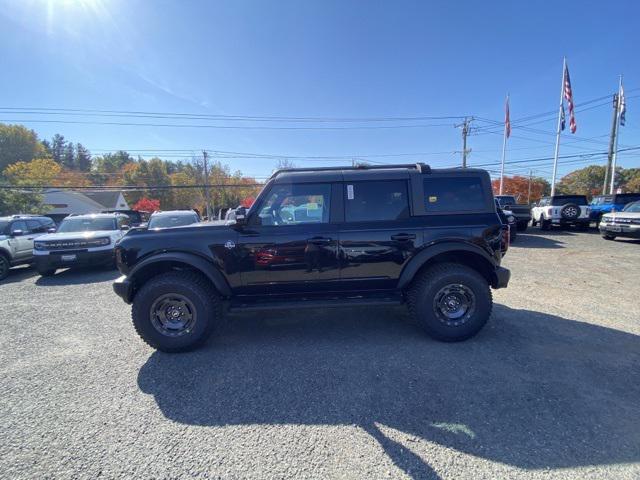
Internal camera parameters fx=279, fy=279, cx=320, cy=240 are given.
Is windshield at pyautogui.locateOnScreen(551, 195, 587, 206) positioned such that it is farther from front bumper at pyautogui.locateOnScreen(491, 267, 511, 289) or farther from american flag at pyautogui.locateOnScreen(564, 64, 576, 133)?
front bumper at pyautogui.locateOnScreen(491, 267, 511, 289)

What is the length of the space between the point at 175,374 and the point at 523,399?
3306mm

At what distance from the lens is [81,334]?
3922 mm

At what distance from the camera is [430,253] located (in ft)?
10.8

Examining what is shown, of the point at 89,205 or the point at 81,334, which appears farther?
the point at 89,205

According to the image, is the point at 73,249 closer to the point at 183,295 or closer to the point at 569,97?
the point at 183,295

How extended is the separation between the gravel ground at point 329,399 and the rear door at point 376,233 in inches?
32.9

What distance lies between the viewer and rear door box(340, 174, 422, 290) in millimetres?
3291

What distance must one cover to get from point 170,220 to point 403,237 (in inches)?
348

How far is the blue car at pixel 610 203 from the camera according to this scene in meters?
14.3

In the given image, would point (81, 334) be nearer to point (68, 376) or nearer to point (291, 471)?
point (68, 376)

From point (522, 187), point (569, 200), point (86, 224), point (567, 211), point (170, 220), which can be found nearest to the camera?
point (86, 224)

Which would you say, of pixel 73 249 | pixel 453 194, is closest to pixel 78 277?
pixel 73 249

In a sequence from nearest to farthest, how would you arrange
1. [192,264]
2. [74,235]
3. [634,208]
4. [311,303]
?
[192,264] → [311,303] → [74,235] → [634,208]

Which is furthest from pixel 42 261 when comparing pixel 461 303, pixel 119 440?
pixel 461 303
